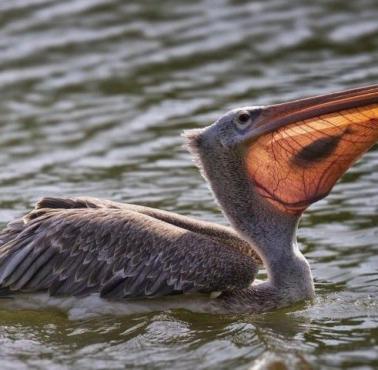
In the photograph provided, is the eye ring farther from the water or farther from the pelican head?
the water

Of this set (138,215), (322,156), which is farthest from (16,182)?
(322,156)

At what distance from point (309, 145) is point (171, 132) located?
3952mm

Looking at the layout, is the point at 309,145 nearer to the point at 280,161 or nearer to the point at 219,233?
the point at 280,161

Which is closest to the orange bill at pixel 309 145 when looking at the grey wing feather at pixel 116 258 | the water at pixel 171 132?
the grey wing feather at pixel 116 258

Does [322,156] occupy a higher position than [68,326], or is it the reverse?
[322,156]

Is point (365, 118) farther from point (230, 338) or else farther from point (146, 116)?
point (146, 116)

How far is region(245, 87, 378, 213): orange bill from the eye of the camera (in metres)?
7.16

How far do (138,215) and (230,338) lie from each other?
41.7 inches

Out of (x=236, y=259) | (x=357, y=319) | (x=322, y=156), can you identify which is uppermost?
(x=322, y=156)

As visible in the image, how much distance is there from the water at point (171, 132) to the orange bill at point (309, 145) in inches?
29.7

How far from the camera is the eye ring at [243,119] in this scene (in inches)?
294

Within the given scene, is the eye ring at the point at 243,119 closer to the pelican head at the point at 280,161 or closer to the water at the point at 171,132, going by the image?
the pelican head at the point at 280,161

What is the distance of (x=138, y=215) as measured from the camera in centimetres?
757

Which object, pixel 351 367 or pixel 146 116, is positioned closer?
pixel 351 367
